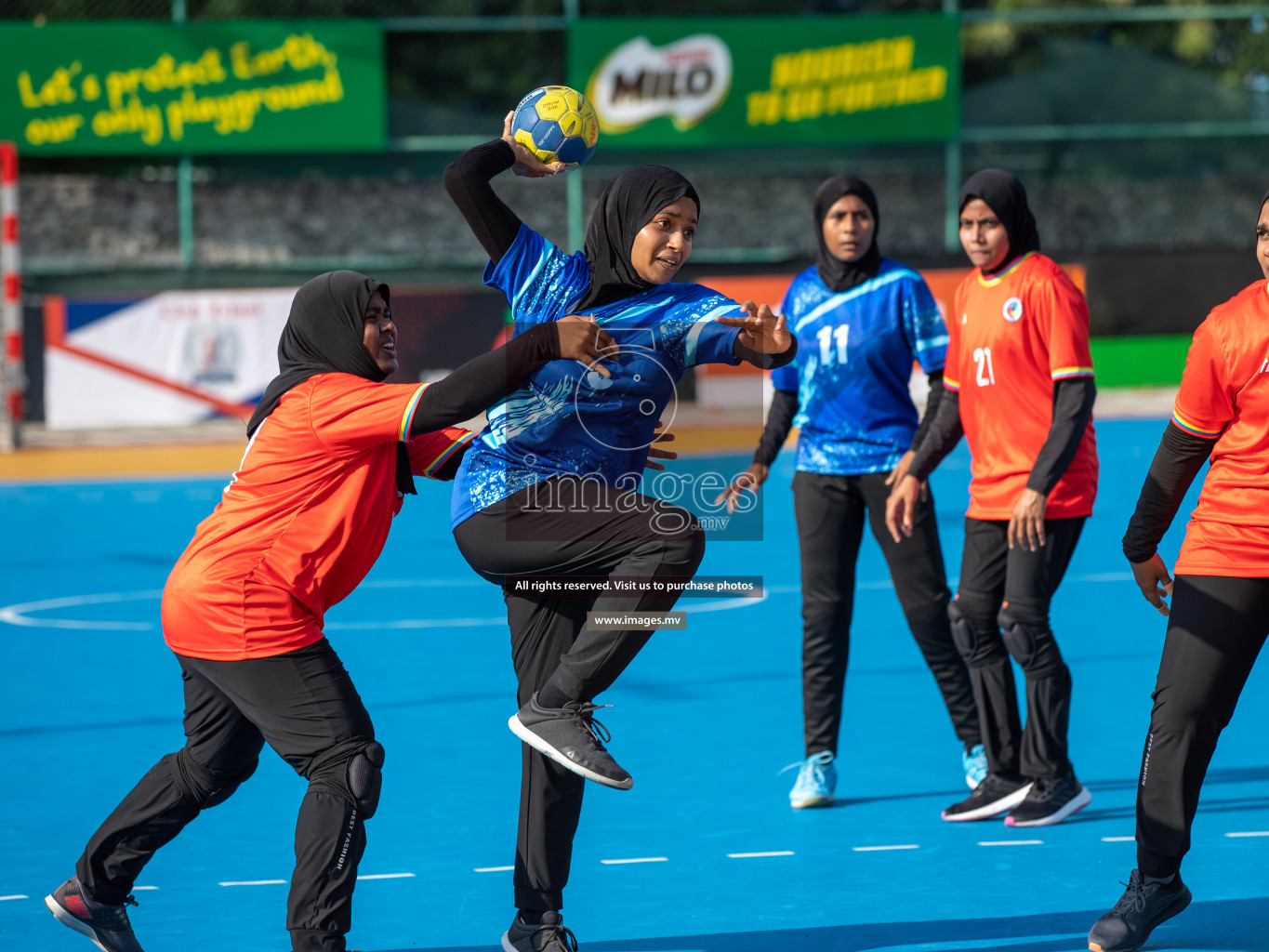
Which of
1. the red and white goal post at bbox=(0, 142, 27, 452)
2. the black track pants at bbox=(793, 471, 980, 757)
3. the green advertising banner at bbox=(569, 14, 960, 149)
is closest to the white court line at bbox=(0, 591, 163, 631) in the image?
the black track pants at bbox=(793, 471, 980, 757)

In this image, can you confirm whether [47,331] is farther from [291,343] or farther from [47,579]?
[291,343]

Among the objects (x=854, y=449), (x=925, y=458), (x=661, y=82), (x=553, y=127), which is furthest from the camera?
(x=661, y=82)

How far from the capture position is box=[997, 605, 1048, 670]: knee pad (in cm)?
559

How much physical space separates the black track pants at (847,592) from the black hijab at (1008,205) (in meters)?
0.99

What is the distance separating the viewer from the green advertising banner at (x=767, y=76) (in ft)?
72.5

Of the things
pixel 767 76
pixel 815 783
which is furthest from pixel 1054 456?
pixel 767 76

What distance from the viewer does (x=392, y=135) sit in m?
22.1

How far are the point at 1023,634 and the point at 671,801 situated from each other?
1.44m

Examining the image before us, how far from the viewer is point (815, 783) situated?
5867 mm

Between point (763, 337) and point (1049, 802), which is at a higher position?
point (763, 337)

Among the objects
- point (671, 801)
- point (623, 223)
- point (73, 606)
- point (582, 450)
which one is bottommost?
point (73, 606)

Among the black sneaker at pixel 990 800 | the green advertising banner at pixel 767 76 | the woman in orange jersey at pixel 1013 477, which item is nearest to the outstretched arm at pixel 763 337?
the woman in orange jersey at pixel 1013 477

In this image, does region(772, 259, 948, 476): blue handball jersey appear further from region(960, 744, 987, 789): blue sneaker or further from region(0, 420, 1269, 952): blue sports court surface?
region(960, 744, 987, 789): blue sneaker

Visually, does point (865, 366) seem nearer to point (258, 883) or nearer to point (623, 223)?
point (623, 223)
